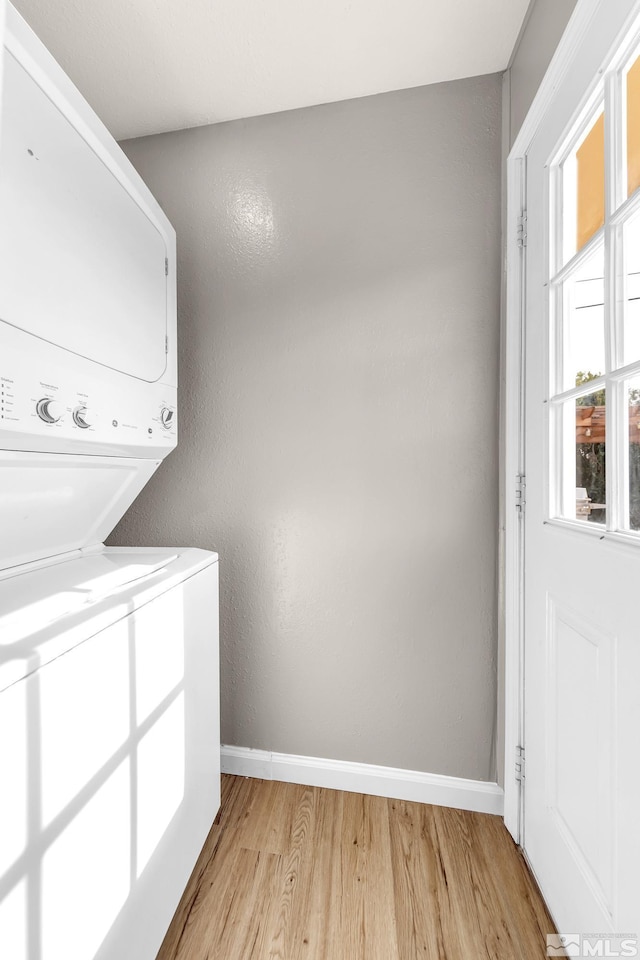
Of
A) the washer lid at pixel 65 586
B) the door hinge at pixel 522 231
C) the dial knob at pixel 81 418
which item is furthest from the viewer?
the door hinge at pixel 522 231

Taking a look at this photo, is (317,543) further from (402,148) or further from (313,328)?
(402,148)

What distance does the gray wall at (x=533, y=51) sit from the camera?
117 cm

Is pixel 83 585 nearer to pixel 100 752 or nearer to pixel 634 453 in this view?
pixel 100 752

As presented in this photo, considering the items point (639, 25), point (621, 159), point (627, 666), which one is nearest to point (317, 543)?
point (627, 666)

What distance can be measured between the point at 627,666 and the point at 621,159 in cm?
106

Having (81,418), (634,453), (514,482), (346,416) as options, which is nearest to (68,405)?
(81,418)

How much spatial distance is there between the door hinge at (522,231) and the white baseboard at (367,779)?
1868mm

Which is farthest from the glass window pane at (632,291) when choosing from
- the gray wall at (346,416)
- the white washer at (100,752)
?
the white washer at (100,752)

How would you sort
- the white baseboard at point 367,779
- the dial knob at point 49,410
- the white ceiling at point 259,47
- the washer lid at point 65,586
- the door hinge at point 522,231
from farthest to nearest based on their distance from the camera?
1. the white baseboard at point 367,779
2. the door hinge at point 522,231
3. the white ceiling at point 259,47
4. the dial knob at point 49,410
5. the washer lid at point 65,586

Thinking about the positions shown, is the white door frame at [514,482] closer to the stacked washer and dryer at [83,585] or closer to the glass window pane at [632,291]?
the glass window pane at [632,291]

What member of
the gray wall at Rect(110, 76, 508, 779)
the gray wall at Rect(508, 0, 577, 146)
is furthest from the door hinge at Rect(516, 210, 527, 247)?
the gray wall at Rect(508, 0, 577, 146)

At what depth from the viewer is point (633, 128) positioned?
36.8 inches

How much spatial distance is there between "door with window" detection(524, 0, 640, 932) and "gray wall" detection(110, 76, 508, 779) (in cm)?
24

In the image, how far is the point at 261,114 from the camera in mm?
1771
